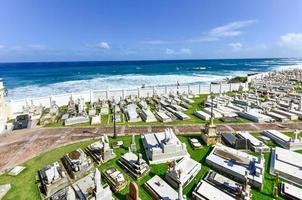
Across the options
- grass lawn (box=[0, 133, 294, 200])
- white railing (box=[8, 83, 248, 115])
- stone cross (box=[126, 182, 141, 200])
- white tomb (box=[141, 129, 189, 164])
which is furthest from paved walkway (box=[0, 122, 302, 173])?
stone cross (box=[126, 182, 141, 200])

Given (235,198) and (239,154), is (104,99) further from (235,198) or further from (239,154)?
(235,198)

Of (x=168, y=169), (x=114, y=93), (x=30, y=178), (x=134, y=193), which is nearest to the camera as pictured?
(x=134, y=193)

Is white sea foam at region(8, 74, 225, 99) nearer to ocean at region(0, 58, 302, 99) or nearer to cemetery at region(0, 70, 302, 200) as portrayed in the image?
ocean at region(0, 58, 302, 99)

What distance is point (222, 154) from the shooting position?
15.0 m

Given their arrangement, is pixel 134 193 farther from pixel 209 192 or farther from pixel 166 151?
pixel 166 151

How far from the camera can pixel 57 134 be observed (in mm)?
21422

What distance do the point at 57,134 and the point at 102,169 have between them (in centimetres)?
939

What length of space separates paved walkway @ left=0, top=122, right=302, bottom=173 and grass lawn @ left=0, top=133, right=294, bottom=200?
146 centimetres

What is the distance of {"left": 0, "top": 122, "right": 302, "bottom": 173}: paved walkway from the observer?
17797 mm

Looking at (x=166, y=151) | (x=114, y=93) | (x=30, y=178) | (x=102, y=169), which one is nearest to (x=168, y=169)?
(x=166, y=151)

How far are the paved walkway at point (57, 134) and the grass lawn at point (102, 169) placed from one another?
1459 millimetres

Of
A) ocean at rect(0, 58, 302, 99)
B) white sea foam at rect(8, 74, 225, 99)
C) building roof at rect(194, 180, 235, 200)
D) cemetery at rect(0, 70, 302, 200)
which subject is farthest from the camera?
ocean at rect(0, 58, 302, 99)

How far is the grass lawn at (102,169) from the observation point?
1185cm

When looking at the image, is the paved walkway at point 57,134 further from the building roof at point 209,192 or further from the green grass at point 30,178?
the building roof at point 209,192
